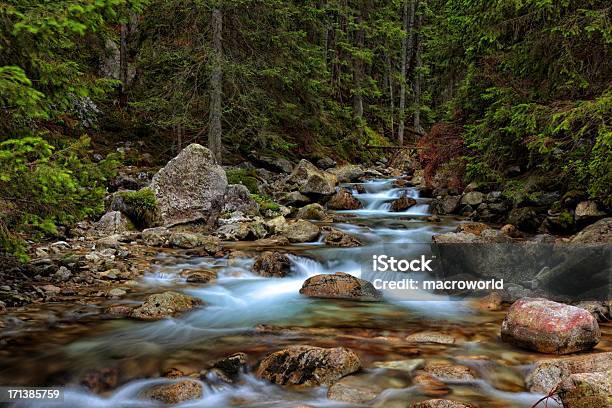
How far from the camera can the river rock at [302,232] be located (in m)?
11.8

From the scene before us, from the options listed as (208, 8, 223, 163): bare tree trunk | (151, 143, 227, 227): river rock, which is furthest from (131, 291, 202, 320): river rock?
(208, 8, 223, 163): bare tree trunk

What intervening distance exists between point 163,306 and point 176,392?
244 centimetres

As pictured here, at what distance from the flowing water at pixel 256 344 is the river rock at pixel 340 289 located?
247mm

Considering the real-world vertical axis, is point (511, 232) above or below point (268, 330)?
above

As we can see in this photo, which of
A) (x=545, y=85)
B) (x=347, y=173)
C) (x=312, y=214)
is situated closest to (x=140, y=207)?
(x=312, y=214)

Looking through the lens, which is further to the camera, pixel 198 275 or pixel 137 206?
pixel 137 206

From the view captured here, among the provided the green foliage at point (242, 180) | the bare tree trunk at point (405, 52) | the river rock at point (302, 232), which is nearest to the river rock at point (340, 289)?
the river rock at point (302, 232)

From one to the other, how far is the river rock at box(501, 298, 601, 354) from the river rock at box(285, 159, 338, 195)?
1229cm

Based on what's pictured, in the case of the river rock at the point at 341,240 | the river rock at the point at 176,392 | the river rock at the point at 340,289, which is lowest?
the river rock at the point at 176,392

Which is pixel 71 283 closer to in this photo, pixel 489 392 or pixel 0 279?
pixel 0 279

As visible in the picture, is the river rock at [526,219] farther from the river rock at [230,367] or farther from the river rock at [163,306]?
the river rock at [230,367]

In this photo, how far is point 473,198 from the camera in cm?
1512

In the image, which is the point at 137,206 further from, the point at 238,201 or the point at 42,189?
the point at 42,189

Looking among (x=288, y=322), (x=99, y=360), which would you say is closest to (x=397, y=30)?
(x=288, y=322)
